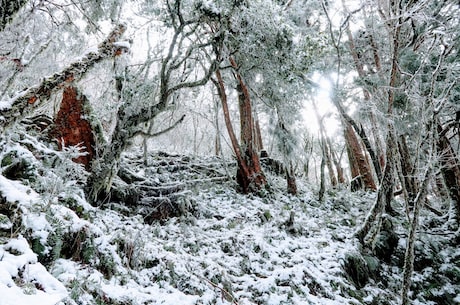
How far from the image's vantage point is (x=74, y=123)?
6574mm

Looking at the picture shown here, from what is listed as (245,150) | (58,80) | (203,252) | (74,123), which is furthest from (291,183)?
(58,80)

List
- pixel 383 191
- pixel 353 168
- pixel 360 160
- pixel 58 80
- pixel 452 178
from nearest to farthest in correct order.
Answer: pixel 58 80
pixel 383 191
pixel 452 178
pixel 360 160
pixel 353 168

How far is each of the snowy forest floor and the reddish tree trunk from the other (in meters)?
1.21

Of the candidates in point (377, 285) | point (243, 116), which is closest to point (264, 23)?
point (243, 116)

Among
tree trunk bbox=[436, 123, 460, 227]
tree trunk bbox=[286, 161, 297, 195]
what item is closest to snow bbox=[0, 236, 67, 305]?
tree trunk bbox=[286, 161, 297, 195]

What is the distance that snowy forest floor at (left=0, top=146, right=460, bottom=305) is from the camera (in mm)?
3359

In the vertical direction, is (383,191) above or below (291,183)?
below

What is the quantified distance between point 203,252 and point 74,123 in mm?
3938

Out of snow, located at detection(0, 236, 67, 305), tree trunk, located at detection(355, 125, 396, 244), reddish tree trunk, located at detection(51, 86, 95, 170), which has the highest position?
reddish tree trunk, located at detection(51, 86, 95, 170)

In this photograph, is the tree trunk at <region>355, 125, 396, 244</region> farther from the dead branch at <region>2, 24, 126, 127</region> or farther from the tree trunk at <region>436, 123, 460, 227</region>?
the dead branch at <region>2, 24, 126, 127</region>

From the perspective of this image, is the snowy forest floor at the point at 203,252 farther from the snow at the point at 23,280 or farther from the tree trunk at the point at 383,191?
the tree trunk at the point at 383,191

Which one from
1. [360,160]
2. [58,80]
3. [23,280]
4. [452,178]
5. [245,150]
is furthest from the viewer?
[360,160]

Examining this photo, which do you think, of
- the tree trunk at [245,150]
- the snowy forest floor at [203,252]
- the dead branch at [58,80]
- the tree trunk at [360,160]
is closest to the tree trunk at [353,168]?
the tree trunk at [360,160]

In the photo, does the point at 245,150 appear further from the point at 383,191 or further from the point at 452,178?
the point at 452,178
